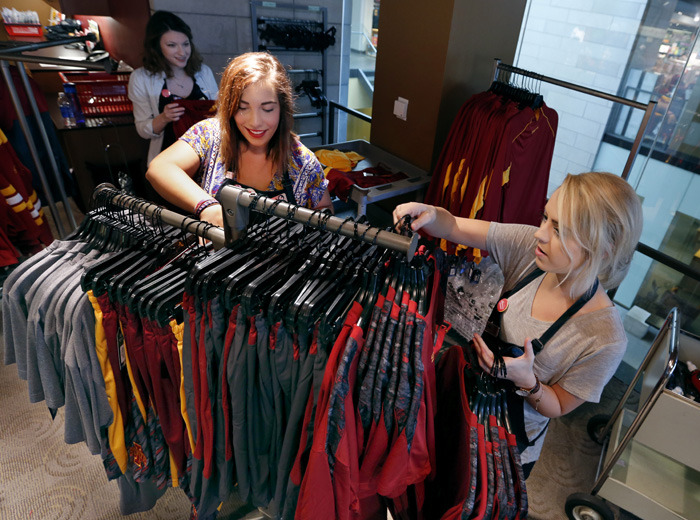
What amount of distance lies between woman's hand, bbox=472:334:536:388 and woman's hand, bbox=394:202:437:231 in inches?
15.0

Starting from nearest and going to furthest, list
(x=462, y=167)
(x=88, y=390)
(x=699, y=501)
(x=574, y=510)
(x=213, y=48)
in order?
(x=88, y=390) → (x=699, y=501) → (x=574, y=510) → (x=462, y=167) → (x=213, y=48)

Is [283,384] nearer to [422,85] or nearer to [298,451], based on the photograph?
[298,451]

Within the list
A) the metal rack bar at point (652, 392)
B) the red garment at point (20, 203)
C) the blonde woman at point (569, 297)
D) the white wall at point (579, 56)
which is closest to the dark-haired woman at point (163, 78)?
the red garment at point (20, 203)

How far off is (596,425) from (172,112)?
10.8 ft

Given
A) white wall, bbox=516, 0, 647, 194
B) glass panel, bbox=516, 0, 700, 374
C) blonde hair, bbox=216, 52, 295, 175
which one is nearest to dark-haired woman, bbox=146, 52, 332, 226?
blonde hair, bbox=216, 52, 295, 175

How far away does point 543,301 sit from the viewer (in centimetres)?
138

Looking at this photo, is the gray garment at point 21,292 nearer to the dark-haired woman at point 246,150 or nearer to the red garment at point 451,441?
the dark-haired woman at point 246,150

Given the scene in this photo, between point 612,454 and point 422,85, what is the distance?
2.50 m

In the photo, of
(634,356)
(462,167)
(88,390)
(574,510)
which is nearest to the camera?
(88,390)

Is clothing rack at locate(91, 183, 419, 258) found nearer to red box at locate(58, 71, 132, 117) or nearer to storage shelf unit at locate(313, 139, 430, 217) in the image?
storage shelf unit at locate(313, 139, 430, 217)

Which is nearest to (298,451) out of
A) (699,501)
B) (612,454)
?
(612,454)

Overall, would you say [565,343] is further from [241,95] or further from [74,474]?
[74,474]

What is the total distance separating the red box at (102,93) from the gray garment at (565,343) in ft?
11.7

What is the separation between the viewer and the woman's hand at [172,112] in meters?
2.64
